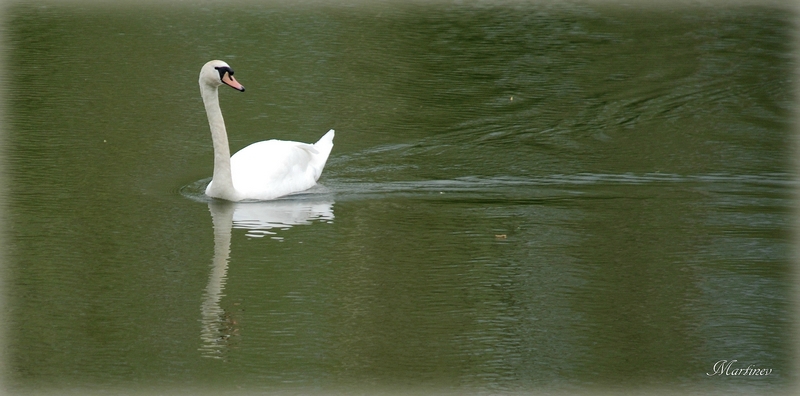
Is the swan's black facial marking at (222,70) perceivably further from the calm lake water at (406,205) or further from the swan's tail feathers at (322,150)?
the swan's tail feathers at (322,150)

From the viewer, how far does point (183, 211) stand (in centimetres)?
1030

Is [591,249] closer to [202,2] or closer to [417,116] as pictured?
[417,116]

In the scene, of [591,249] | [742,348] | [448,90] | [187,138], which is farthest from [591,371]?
[448,90]

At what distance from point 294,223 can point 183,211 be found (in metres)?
0.98

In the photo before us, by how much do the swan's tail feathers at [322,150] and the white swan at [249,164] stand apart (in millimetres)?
12

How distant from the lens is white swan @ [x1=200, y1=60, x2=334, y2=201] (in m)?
10.5

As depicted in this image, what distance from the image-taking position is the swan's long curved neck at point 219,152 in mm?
10539

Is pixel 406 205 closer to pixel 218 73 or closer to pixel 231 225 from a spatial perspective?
pixel 231 225

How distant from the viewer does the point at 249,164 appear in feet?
36.0

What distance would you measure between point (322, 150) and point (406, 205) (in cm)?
153

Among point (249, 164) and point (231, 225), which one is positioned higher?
point (249, 164)

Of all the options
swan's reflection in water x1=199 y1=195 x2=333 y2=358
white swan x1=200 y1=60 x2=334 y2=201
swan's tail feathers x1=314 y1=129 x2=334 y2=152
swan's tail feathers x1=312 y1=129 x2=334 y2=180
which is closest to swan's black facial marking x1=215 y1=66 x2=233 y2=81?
white swan x1=200 y1=60 x2=334 y2=201

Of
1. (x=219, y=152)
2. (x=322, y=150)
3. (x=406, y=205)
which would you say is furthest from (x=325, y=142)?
(x=406, y=205)

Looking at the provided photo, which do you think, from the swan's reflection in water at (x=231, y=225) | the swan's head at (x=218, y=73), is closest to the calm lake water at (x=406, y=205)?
the swan's reflection in water at (x=231, y=225)
